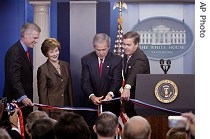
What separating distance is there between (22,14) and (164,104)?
3274mm

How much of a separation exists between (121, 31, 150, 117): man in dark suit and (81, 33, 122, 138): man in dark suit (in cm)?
13

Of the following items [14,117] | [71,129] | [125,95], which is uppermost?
[71,129]

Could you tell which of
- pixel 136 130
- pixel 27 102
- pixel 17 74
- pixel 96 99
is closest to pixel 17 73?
pixel 17 74

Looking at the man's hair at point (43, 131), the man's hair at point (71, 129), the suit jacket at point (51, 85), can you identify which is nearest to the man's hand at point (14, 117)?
the suit jacket at point (51, 85)

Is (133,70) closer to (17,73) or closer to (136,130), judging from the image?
(17,73)

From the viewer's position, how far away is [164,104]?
17.0 feet

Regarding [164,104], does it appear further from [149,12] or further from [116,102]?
[149,12]

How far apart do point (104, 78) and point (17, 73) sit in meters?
0.96

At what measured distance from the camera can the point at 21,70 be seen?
589 centimetres

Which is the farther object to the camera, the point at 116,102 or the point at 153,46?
the point at 153,46
